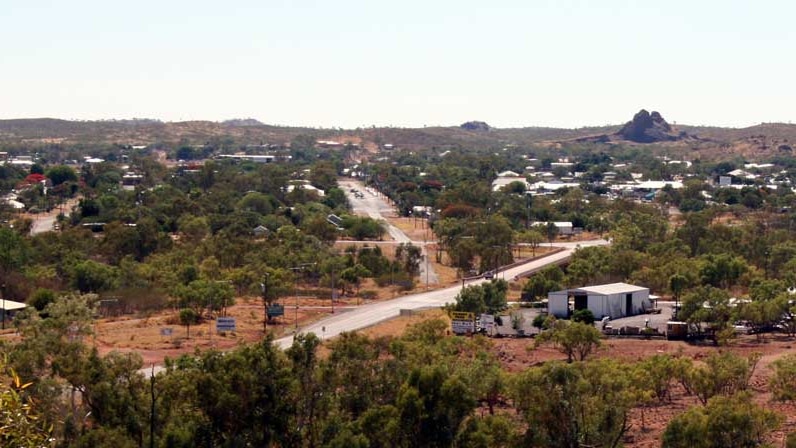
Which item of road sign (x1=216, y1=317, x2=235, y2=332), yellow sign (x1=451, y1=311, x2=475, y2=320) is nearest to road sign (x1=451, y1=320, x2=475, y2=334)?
yellow sign (x1=451, y1=311, x2=475, y2=320)

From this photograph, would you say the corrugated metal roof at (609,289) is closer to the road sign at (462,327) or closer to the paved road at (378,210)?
the road sign at (462,327)

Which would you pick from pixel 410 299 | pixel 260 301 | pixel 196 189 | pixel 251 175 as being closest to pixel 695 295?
pixel 410 299

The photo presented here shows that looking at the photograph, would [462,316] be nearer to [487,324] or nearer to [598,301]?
[487,324]

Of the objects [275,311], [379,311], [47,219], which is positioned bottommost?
[47,219]

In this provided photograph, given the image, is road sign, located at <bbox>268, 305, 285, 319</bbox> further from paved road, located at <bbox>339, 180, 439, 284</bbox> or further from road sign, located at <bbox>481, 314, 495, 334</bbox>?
paved road, located at <bbox>339, 180, 439, 284</bbox>

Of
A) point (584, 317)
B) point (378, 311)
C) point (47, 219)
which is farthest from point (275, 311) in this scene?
point (47, 219)

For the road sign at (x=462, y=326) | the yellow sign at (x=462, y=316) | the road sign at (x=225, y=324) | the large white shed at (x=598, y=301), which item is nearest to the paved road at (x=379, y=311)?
the road sign at (x=225, y=324)
